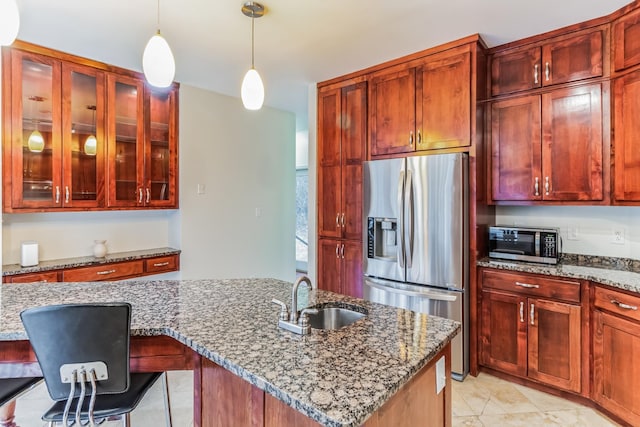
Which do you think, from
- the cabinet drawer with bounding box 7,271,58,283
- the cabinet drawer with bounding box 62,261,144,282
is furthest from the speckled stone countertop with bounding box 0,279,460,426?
the cabinet drawer with bounding box 62,261,144,282

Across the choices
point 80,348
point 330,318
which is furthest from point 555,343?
point 80,348

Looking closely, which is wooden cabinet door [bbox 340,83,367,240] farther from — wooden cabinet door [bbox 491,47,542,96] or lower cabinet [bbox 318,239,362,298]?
wooden cabinet door [bbox 491,47,542,96]

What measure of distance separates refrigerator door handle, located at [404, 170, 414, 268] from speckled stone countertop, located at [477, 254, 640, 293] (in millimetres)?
517

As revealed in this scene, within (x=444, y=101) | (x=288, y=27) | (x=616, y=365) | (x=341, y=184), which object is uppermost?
(x=288, y=27)

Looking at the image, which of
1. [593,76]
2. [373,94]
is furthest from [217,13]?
[593,76]

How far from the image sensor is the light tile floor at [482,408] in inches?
86.7

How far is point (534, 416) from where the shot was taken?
227 cm

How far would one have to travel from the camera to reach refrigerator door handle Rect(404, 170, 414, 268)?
282 centimetres

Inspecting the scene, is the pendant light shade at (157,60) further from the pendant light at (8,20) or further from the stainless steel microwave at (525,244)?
the stainless steel microwave at (525,244)

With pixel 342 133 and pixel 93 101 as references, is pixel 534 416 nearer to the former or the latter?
pixel 342 133

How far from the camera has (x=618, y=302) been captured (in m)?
2.12

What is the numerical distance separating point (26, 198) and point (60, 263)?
22.5 inches

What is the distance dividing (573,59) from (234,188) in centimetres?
342

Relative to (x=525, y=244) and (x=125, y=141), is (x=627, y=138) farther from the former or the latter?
(x=125, y=141)
